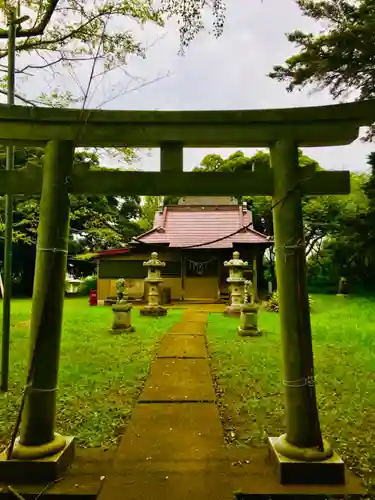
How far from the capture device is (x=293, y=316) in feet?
9.67

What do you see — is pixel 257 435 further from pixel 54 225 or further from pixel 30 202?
pixel 30 202

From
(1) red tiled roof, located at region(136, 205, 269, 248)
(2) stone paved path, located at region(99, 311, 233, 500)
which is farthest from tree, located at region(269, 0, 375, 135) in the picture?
(1) red tiled roof, located at region(136, 205, 269, 248)

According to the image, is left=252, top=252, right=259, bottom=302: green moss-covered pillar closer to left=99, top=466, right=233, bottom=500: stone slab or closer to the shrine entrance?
the shrine entrance

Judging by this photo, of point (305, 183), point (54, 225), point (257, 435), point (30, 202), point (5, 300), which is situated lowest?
point (257, 435)

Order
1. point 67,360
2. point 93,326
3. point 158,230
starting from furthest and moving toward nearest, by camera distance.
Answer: point 158,230 → point 93,326 → point 67,360

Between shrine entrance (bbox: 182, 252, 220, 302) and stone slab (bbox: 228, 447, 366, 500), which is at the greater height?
shrine entrance (bbox: 182, 252, 220, 302)

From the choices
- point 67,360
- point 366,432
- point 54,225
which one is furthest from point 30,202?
point 366,432

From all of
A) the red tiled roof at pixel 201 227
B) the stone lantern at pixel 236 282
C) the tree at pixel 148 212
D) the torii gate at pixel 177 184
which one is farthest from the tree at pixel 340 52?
the tree at pixel 148 212

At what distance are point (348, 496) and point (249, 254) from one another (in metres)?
14.8

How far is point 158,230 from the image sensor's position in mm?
18375

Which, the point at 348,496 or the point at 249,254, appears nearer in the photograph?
the point at 348,496

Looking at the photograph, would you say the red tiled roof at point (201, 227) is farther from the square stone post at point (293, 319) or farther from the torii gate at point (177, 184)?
the square stone post at point (293, 319)

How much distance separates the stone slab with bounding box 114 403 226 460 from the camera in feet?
10.2

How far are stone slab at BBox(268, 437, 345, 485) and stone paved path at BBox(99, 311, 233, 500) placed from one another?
0.39 m
